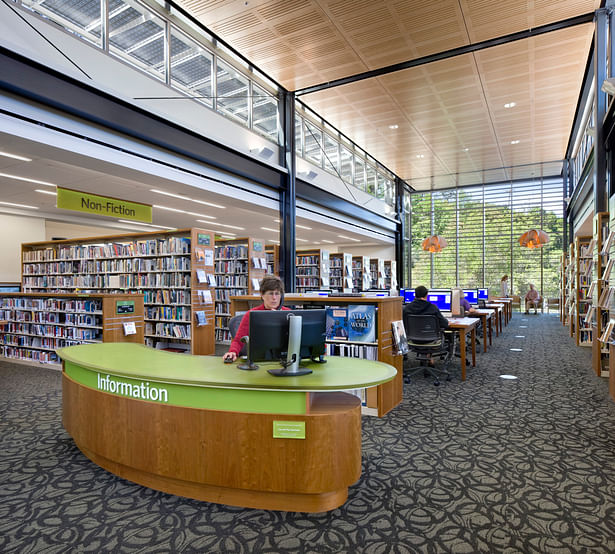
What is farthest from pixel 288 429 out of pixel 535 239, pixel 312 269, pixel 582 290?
pixel 535 239

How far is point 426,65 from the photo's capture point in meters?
8.46

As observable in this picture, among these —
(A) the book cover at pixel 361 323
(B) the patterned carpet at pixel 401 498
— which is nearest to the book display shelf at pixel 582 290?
(B) the patterned carpet at pixel 401 498

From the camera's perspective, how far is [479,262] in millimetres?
18031

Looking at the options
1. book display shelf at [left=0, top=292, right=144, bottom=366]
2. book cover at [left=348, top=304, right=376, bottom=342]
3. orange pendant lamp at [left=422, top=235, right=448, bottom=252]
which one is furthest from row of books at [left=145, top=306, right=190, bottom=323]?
orange pendant lamp at [left=422, top=235, right=448, bottom=252]

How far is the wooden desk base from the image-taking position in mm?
2391

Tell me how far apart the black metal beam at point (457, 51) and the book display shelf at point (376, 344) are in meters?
5.53

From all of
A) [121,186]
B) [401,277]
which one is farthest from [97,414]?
[401,277]

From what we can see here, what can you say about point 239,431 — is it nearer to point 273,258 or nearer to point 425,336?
point 425,336

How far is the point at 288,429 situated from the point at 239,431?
0.31 m

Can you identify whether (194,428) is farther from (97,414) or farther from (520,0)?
(520,0)

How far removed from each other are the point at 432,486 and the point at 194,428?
5.48 ft

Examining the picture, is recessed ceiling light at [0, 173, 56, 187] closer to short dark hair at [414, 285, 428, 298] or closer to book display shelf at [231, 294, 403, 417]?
book display shelf at [231, 294, 403, 417]

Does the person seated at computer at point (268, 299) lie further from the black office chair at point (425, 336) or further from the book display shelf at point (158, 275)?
the book display shelf at point (158, 275)

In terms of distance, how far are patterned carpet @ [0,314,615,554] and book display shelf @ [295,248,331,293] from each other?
7166 mm
